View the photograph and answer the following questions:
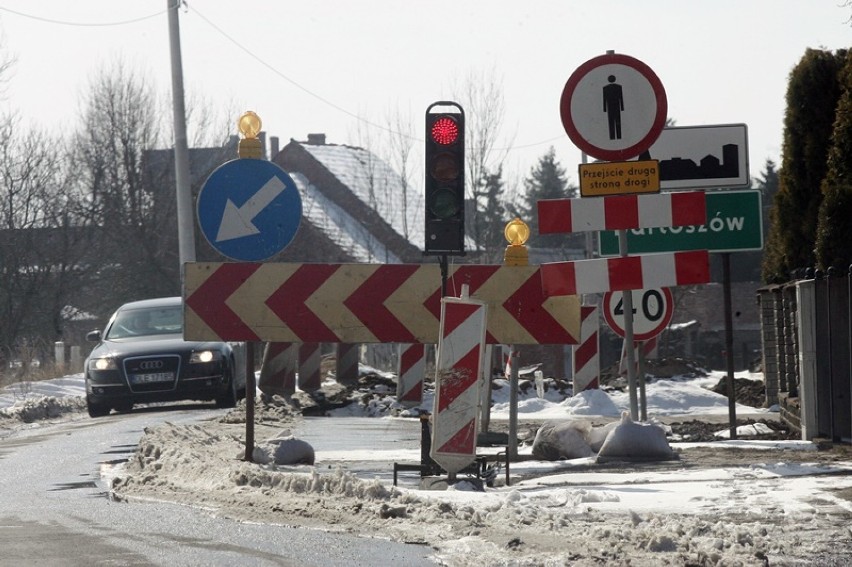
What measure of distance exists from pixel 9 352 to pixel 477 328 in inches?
1379

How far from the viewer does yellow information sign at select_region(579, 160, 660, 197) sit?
11938mm

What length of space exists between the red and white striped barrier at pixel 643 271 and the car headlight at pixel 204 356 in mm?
11576

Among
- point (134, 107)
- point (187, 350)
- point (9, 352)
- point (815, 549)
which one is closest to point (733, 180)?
point (815, 549)

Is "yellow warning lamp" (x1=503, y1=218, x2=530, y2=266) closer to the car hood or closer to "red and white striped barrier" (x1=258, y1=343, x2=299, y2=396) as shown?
the car hood

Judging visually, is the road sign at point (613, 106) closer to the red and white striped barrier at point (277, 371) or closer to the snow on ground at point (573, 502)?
the snow on ground at point (573, 502)

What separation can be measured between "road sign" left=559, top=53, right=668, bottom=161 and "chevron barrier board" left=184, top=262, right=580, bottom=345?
4.02 feet

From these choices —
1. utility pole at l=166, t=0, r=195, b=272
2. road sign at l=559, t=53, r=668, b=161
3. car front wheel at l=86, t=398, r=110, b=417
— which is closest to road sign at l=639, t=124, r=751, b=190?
road sign at l=559, t=53, r=668, b=161

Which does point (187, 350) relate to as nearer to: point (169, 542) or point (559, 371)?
point (559, 371)

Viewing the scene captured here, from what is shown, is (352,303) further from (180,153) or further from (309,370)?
(180,153)

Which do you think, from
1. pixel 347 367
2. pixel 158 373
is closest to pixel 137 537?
pixel 158 373

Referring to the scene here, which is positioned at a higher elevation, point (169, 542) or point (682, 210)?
point (682, 210)

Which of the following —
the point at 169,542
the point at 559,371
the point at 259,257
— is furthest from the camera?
the point at 559,371

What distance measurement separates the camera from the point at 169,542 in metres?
7.91

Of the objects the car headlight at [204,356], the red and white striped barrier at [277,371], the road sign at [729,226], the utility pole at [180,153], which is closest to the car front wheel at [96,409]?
the car headlight at [204,356]
